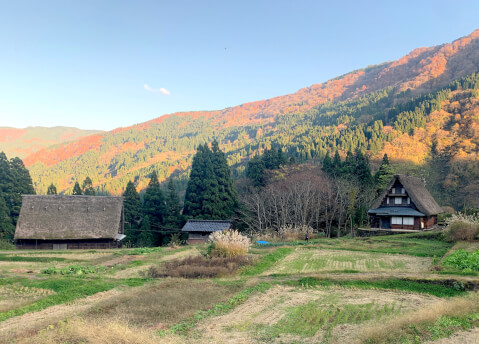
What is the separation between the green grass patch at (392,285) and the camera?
9984mm

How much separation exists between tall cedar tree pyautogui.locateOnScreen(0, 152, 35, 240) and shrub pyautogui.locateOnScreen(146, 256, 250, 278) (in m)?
26.3

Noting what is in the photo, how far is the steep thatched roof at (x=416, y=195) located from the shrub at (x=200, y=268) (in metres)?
20.1

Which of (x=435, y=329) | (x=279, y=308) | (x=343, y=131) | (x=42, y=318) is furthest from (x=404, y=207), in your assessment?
(x=343, y=131)

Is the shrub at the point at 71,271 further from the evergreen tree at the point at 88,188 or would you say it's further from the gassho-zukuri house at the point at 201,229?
the evergreen tree at the point at 88,188

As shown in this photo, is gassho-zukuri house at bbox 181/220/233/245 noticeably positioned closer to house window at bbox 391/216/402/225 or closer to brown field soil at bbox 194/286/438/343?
house window at bbox 391/216/402/225

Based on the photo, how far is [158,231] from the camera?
36.5 m

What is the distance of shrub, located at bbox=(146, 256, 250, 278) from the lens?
1388 centimetres

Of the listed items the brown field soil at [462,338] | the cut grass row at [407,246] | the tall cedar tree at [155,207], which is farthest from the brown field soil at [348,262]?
the tall cedar tree at [155,207]

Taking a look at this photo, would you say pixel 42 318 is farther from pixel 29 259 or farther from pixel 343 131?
pixel 343 131

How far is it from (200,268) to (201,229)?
1765 cm

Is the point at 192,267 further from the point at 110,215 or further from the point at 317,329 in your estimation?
the point at 110,215

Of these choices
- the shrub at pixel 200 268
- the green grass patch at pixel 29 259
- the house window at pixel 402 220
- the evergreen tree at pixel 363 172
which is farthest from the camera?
the evergreen tree at pixel 363 172

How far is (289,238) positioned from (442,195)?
28448 mm

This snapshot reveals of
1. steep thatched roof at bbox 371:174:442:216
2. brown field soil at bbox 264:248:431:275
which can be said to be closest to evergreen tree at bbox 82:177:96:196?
Result: brown field soil at bbox 264:248:431:275
